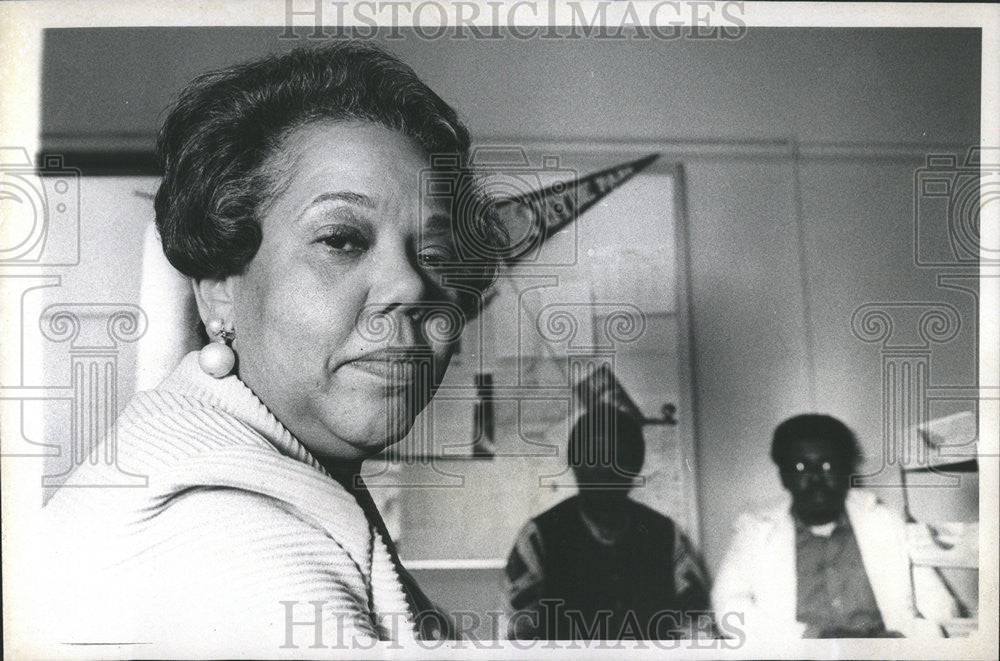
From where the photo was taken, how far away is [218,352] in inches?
40.8

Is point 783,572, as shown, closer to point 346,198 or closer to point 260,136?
point 346,198

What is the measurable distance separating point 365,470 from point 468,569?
0.57 ft

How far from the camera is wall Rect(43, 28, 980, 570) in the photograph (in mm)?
1080

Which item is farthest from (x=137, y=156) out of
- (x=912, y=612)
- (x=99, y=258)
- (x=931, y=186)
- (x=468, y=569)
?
(x=912, y=612)

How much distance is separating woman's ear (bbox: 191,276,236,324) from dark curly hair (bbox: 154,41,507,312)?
0.01 metres

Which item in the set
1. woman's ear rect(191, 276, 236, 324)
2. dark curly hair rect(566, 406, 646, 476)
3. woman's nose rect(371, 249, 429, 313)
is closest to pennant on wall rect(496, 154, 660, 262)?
woman's nose rect(371, 249, 429, 313)

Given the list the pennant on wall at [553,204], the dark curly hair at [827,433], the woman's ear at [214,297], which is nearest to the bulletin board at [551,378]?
the pennant on wall at [553,204]

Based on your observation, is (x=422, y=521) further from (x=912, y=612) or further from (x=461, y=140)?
(x=912, y=612)

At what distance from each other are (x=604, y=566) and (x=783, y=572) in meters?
0.22

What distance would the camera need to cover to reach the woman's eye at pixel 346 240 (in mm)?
1020

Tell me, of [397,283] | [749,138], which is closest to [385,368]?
[397,283]

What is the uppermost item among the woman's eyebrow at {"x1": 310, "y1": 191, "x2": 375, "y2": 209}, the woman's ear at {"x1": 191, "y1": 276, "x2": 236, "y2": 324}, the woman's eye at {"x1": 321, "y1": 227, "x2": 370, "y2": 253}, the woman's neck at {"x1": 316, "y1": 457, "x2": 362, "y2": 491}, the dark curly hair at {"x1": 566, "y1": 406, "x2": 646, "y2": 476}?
the woman's eyebrow at {"x1": 310, "y1": 191, "x2": 375, "y2": 209}

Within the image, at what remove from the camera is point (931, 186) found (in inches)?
43.8

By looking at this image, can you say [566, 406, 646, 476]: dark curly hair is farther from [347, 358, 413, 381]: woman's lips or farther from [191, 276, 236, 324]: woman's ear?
[191, 276, 236, 324]: woman's ear
